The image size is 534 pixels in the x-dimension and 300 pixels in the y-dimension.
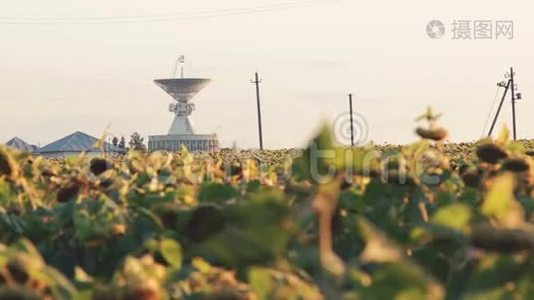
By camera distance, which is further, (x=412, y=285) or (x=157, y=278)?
(x=157, y=278)

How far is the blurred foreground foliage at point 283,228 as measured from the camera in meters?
1.00

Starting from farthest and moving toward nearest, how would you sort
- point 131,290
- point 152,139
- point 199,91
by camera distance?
point 152,139, point 199,91, point 131,290

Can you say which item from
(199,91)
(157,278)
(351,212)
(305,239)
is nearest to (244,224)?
(157,278)

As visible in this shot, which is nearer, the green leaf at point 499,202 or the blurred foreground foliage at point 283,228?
the blurred foreground foliage at point 283,228

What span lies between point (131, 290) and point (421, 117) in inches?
65.7

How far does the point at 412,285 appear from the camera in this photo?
99 cm

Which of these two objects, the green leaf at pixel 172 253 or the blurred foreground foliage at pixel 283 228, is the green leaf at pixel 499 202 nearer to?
the blurred foreground foliage at pixel 283 228

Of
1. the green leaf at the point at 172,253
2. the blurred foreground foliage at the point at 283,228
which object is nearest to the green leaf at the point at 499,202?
the blurred foreground foliage at the point at 283,228

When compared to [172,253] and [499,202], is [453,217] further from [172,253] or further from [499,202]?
[172,253]

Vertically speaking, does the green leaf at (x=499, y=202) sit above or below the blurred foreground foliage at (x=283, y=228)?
above

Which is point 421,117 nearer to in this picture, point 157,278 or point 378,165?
point 378,165

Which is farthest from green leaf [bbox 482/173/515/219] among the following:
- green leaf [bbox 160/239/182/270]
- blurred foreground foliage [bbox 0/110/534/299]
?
green leaf [bbox 160/239/182/270]

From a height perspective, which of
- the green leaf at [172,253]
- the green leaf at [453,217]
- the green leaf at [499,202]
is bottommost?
the green leaf at [172,253]

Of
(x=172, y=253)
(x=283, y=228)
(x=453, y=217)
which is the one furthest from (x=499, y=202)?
(x=172, y=253)
